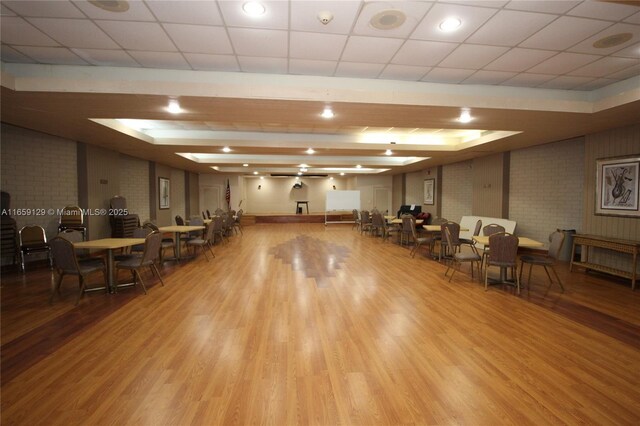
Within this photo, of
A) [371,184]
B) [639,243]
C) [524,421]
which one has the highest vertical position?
[371,184]

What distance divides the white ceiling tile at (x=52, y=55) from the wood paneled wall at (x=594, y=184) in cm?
859

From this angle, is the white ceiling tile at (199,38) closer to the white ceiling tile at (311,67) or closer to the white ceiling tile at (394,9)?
the white ceiling tile at (311,67)

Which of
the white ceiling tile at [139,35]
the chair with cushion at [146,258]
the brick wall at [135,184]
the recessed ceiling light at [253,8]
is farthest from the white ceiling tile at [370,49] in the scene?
the brick wall at [135,184]

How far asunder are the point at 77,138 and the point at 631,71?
9.90 meters

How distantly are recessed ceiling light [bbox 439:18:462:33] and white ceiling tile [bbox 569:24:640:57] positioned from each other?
1518mm

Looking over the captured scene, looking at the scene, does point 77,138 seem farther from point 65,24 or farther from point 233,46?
point 233,46

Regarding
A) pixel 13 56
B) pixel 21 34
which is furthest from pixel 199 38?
pixel 13 56

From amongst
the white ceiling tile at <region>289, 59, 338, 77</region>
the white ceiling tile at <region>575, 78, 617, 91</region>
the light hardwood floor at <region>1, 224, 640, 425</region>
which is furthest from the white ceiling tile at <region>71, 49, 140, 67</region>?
the white ceiling tile at <region>575, 78, 617, 91</region>

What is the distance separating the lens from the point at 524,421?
1973 millimetres

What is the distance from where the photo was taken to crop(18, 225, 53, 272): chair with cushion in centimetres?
577

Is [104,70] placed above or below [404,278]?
above

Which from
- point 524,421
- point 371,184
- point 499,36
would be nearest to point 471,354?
point 524,421

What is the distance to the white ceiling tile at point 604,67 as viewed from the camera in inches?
145

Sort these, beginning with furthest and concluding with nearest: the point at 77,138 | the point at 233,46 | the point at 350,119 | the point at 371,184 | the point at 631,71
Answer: the point at 371,184 < the point at 77,138 < the point at 350,119 < the point at 631,71 < the point at 233,46
